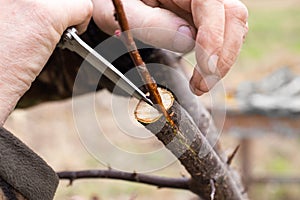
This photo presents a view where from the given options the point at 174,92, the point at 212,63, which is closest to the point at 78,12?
the point at 212,63

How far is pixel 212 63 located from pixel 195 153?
12 cm

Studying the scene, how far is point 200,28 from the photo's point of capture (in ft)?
2.35

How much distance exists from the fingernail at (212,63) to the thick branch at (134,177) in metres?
0.28

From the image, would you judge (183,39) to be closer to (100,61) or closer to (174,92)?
(100,61)

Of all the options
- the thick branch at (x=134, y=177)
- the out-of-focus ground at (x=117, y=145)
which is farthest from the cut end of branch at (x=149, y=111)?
the out-of-focus ground at (x=117, y=145)

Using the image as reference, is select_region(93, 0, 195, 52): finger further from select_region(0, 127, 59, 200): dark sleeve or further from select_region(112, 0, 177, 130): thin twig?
select_region(0, 127, 59, 200): dark sleeve

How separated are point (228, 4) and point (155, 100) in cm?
17

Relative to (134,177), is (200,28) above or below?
above

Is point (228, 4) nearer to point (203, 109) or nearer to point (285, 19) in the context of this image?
point (203, 109)

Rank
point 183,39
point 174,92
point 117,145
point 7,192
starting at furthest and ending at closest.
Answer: point 117,145, point 174,92, point 183,39, point 7,192

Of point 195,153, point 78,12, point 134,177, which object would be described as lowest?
point 134,177

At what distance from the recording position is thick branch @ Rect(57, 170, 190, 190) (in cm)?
98

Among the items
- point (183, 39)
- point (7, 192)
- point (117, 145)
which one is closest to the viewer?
point (7, 192)

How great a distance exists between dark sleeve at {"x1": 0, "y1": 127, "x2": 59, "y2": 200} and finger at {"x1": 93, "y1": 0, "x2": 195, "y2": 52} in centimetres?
22
